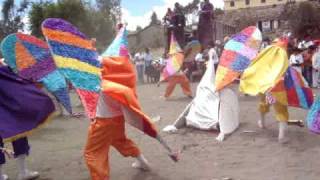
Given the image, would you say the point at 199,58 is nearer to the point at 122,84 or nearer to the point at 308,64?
the point at 308,64

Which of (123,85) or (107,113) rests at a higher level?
(123,85)

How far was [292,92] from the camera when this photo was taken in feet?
23.8

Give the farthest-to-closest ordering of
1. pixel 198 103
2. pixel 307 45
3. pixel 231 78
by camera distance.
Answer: pixel 307 45 < pixel 198 103 < pixel 231 78

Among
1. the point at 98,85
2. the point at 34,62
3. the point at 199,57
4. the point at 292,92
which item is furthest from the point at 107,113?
the point at 199,57

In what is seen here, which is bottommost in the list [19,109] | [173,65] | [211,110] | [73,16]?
[211,110]

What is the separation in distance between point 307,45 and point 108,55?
442 inches

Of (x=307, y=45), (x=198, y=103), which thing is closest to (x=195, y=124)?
(x=198, y=103)

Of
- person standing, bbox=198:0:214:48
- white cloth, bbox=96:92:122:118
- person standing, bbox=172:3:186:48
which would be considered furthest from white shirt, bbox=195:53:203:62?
white cloth, bbox=96:92:122:118

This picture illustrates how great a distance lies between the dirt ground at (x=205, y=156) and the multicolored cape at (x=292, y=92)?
61 centimetres

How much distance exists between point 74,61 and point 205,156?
2589 mm

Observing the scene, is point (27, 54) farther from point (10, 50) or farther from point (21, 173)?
point (21, 173)

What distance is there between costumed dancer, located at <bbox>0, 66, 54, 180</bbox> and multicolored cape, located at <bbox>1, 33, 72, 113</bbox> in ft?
1.11

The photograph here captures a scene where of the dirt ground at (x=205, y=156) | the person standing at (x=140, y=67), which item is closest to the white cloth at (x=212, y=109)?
the dirt ground at (x=205, y=156)

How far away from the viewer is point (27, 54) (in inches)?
259
